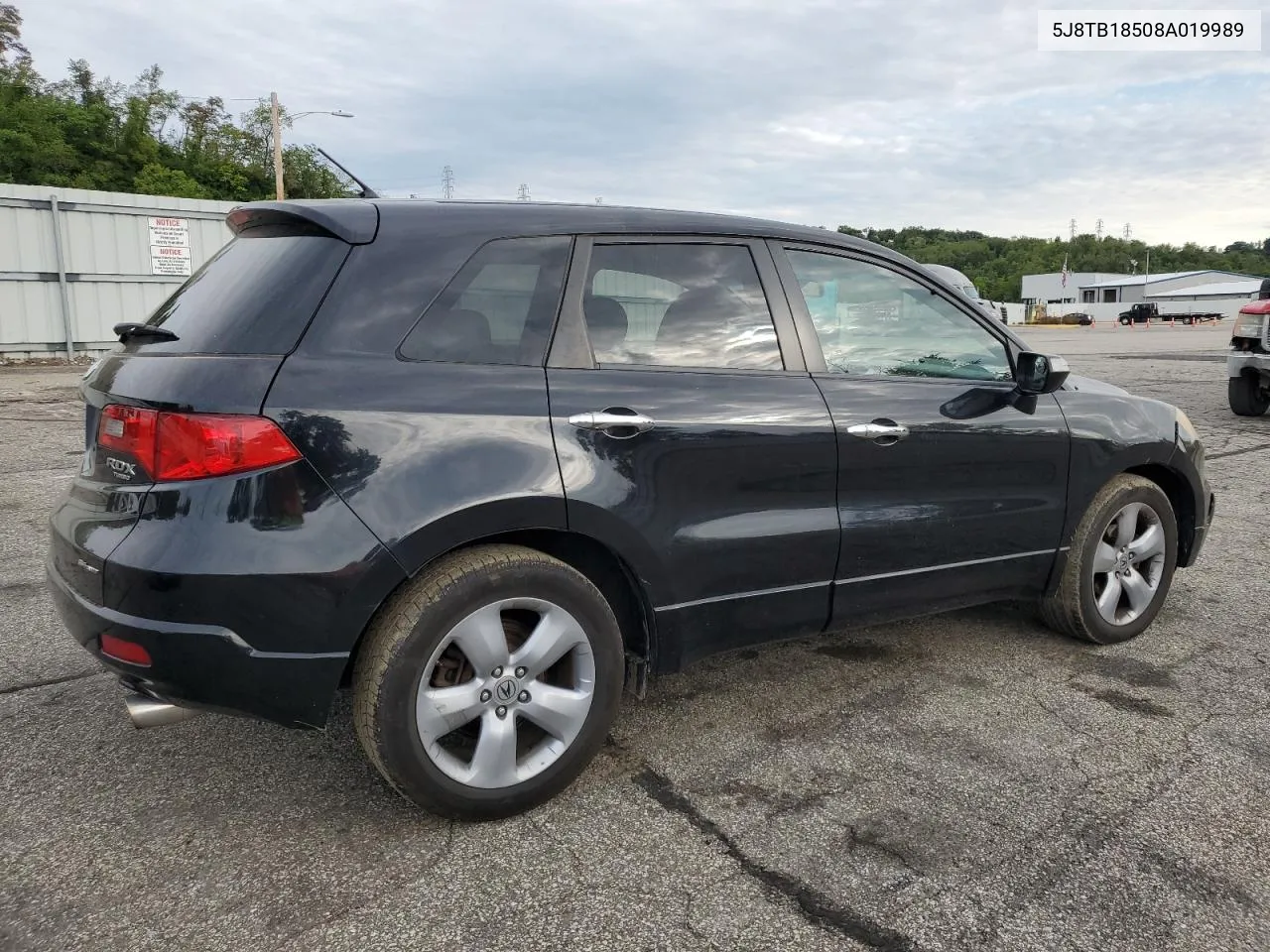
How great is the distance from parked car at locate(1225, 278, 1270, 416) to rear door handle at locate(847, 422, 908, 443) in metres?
8.84

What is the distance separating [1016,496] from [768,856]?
1.76 m

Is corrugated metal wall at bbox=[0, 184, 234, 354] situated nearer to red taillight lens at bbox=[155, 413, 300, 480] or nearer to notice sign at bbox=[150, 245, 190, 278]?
notice sign at bbox=[150, 245, 190, 278]

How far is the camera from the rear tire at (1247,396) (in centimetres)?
1067

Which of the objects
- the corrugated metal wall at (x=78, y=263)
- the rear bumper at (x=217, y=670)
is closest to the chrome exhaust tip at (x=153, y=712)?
the rear bumper at (x=217, y=670)

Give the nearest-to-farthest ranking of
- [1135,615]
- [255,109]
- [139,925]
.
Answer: [139,925] < [1135,615] < [255,109]

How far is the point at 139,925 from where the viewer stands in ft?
7.06

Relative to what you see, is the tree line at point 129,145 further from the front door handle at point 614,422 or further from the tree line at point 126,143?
the front door handle at point 614,422

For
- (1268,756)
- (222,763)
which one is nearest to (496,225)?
(222,763)

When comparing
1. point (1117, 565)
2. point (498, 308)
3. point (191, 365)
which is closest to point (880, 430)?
point (498, 308)

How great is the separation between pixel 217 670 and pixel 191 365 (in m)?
0.75

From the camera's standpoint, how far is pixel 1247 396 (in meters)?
10.7

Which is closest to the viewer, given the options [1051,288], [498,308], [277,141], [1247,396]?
[498,308]

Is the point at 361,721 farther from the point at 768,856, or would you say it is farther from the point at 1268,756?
the point at 1268,756

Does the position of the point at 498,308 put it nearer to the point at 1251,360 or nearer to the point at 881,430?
the point at 881,430
